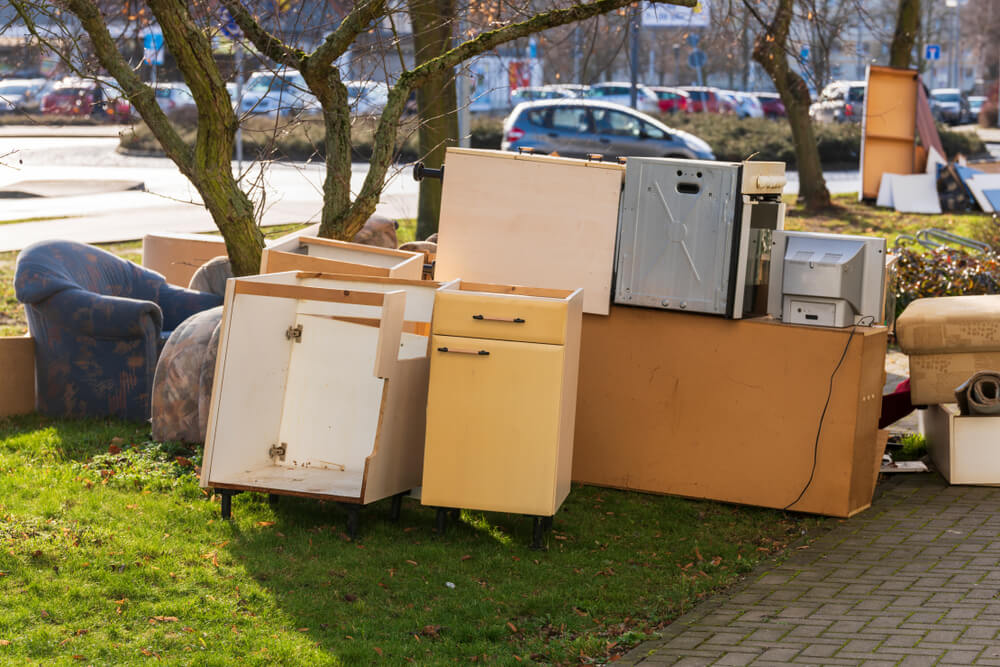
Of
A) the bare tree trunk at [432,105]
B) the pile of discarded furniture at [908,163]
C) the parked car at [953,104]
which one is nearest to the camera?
the bare tree trunk at [432,105]

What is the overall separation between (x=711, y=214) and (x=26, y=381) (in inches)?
180

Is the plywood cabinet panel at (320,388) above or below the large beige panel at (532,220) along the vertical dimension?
below

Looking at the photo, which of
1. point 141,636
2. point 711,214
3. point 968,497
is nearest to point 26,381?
point 141,636

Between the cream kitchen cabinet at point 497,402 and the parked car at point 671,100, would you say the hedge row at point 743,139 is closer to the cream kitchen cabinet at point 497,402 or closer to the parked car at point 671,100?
the parked car at point 671,100

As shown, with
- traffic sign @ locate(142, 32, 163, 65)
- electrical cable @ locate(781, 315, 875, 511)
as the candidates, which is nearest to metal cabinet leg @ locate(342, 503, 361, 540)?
electrical cable @ locate(781, 315, 875, 511)

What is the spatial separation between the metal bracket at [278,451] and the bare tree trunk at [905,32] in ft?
59.4

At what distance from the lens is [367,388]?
5.79 meters

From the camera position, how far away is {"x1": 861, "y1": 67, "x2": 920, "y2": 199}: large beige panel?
2017 cm

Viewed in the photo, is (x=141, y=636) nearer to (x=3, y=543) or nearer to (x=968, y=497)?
(x=3, y=543)

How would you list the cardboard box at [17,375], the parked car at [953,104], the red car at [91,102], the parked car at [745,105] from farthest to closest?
the parked car at [953,104] → the parked car at [745,105] → the red car at [91,102] → the cardboard box at [17,375]

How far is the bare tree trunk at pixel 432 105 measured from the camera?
11.1 metres

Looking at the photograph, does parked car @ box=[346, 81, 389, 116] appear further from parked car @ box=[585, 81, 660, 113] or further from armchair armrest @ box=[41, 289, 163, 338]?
parked car @ box=[585, 81, 660, 113]

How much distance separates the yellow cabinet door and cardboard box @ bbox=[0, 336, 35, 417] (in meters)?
3.57

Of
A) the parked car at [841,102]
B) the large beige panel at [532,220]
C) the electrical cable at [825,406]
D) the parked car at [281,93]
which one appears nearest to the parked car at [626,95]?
the parked car at [841,102]
